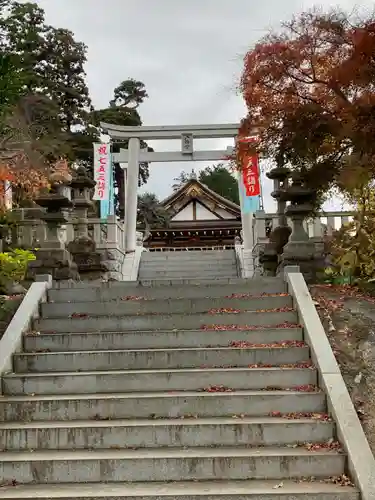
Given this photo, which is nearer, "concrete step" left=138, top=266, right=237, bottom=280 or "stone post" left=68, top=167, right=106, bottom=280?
"stone post" left=68, top=167, right=106, bottom=280

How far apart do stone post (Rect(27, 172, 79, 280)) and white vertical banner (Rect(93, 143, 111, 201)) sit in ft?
26.0

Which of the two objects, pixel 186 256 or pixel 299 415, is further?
pixel 186 256

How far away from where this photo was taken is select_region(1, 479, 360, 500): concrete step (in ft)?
14.7

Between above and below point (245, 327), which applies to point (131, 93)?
above

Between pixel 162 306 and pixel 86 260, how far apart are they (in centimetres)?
603

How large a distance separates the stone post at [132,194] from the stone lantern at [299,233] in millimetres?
8340

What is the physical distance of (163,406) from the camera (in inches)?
221

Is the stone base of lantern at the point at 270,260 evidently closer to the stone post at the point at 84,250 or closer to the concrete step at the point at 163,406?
the stone post at the point at 84,250

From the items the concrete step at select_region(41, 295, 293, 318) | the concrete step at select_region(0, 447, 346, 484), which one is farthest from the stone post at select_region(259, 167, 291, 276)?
the concrete step at select_region(0, 447, 346, 484)

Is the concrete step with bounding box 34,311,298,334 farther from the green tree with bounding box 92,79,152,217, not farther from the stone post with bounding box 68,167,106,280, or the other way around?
the green tree with bounding box 92,79,152,217

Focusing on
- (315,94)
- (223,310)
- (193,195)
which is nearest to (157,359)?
(223,310)

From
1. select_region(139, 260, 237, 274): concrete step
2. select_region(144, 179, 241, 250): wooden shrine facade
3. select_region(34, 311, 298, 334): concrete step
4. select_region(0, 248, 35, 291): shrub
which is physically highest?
select_region(144, 179, 241, 250): wooden shrine facade

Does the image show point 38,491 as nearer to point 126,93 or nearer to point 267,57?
point 267,57

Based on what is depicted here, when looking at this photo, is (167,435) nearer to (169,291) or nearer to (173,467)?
(173,467)
